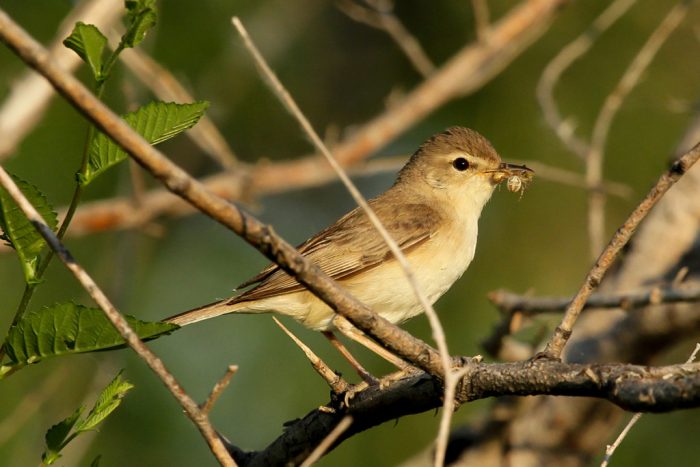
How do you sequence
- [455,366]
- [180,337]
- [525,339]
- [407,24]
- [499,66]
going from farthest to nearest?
1. [407,24]
2. [180,337]
3. [525,339]
4. [499,66]
5. [455,366]

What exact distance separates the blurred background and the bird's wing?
1136mm

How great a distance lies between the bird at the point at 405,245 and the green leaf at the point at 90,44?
230 cm

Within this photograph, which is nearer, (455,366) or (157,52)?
(455,366)

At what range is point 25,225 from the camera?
225 centimetres

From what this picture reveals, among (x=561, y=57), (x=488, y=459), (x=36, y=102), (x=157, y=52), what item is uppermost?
(x=157, y=52)

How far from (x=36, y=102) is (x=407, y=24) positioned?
447cm

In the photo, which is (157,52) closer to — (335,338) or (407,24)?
(407,24)

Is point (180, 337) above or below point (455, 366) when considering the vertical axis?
above

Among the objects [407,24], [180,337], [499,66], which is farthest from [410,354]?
[407,24]

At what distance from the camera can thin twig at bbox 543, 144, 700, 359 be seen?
2.49m

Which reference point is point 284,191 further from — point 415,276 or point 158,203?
point 415,276

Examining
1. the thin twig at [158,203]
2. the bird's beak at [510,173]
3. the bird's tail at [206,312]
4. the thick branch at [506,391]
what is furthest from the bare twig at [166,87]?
the thick branch at [506,391]

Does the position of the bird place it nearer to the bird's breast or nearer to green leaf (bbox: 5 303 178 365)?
the bird's breast

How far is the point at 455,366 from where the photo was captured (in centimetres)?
278
